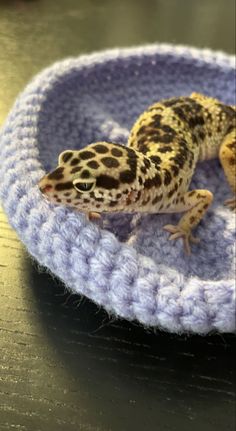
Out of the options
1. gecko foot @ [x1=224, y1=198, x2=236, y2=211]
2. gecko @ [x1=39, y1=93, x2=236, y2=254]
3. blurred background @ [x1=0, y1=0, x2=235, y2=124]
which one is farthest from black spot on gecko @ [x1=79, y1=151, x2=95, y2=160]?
blurred background @ [x1=0, y1=0, x2=235, y2=124]

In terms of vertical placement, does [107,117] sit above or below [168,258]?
above

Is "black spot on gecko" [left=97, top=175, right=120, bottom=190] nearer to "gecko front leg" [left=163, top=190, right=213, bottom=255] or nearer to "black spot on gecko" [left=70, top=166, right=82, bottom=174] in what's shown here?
"black spot on gecko" [left=70, top=166, right=82, bottom=174]

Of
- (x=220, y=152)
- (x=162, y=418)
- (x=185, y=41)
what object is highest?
(x=185, y=41)

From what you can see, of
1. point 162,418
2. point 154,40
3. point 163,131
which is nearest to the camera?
point 162,418

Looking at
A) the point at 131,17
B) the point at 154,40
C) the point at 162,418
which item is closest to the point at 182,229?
the point at 162,418

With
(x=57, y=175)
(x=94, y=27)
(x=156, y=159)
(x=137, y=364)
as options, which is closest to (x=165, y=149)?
(x=156, y=159)

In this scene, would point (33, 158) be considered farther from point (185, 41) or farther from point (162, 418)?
point (185, 41)

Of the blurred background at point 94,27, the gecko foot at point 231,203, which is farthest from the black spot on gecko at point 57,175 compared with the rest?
the blurred background at point 94,27

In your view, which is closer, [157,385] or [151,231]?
[157,385]
